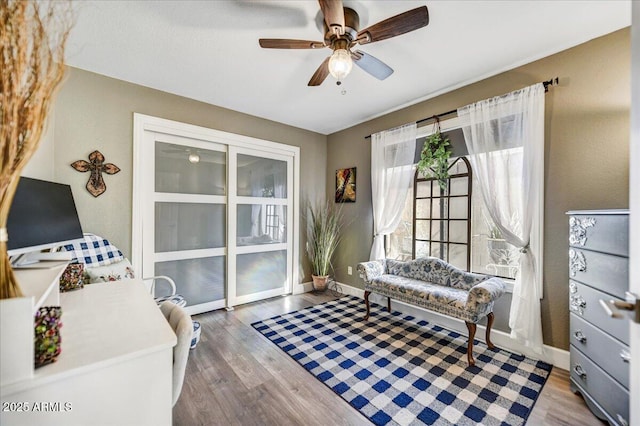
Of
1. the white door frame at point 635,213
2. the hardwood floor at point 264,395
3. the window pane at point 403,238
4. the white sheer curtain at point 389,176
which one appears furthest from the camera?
the window pane at point 403,238

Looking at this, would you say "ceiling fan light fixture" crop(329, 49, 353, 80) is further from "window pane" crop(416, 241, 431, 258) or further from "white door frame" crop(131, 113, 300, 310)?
"window pane" crop(416, 241, 431, 258)

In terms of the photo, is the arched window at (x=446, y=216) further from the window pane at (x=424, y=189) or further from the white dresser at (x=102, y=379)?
the white dresser at (x=102, y=379)

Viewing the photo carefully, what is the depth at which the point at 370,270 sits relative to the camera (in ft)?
9.86

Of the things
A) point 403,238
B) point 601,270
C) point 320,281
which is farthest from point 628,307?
point 320,281

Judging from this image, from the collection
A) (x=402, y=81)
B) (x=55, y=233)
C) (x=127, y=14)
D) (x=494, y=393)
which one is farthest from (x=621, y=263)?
(x=127, y=14)

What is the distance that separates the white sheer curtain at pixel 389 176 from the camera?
3.16 m

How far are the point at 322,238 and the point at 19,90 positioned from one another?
3.46 m

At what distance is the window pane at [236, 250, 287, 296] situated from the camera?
3504mm

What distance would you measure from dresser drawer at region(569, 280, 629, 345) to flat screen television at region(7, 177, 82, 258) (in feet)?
9.66

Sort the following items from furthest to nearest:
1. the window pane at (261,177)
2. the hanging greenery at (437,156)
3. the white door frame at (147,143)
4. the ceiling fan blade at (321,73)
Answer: the window pane at (261,177)
the hanging greenery at (437,156)
the white door frame at (147,143)
the ceiling fan blade at (321,73)

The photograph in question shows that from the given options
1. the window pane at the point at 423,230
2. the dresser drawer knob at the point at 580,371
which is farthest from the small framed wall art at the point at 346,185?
the dresser drawer knob at the point at 580,371

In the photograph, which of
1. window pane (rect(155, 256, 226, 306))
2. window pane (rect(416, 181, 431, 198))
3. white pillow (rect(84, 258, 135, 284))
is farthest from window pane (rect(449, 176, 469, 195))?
white pillow (rect(84, 258, 135, 284))

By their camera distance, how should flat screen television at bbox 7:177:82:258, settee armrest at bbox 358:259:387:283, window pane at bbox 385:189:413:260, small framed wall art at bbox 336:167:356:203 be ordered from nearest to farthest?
1. flat screen television at bbox 7:177:82:258
2. settee armrest at bbox 358:259:387:283
3. window pane at bbox 385:189:413:260
4. small framed wall art at bbox 336:167:356:203

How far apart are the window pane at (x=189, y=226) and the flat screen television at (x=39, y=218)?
3.59ft
